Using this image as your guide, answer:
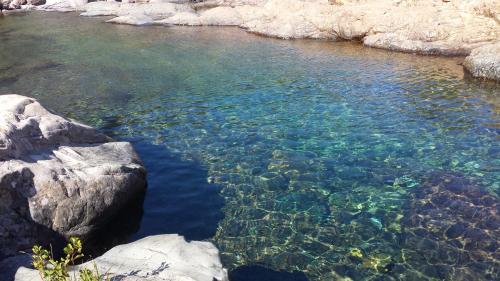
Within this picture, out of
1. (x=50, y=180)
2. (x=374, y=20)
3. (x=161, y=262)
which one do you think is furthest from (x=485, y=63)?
(x=50, y=180)

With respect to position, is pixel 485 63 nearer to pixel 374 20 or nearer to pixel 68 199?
pixel 374 20

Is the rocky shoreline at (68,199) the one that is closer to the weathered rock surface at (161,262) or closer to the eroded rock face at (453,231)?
the weathered rock surface at (161,262)

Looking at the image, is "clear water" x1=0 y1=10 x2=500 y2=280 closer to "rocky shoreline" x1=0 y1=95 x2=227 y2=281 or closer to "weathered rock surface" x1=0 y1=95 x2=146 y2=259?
"rocky shoreline" x1=0 y1=95 x2=227 y2=281

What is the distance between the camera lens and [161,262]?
7.50 metres

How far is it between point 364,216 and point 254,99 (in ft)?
33.7

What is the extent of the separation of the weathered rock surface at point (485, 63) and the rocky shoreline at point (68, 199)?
19.4 metres

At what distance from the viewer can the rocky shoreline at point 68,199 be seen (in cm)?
750

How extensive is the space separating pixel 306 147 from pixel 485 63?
1401cm

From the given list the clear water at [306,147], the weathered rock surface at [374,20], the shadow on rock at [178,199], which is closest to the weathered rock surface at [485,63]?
the clear water at [306,147]

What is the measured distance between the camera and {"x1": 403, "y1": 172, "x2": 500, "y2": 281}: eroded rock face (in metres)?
8.71

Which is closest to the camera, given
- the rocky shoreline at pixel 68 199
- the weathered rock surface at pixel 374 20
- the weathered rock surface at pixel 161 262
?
the weathered rock surface at pixel 161 262

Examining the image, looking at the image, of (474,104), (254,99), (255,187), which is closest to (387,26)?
(474,104)

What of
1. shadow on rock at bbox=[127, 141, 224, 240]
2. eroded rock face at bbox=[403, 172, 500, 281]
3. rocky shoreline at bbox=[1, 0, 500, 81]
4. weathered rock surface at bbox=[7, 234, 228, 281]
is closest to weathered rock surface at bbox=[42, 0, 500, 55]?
rocky shoreline at bbox=[1, 0, 500, 81]

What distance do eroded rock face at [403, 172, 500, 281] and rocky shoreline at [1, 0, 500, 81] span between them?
13.6 meters
